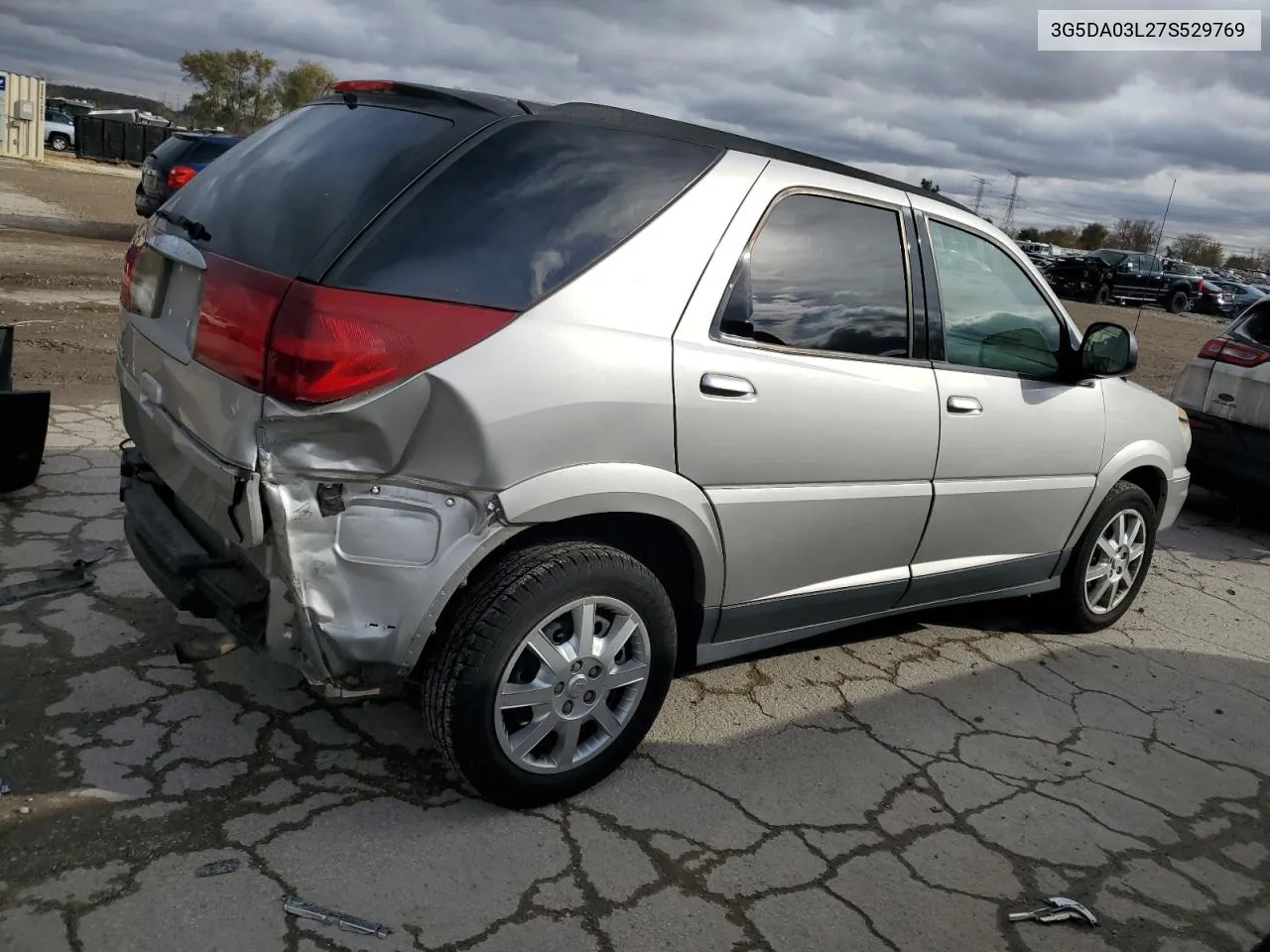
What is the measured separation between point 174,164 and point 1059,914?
13147 millimetres

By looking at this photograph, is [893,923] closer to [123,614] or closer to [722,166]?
[722,166]

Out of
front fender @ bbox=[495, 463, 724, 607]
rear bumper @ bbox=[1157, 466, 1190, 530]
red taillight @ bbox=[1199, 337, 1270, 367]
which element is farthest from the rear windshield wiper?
red taillight @ bbox=[1199, 337, 1270, 367]

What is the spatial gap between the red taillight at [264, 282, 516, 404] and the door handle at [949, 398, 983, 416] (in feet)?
6.16

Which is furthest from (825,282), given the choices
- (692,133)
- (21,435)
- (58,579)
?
(21,435)

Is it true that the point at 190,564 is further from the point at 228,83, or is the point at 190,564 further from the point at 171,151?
the point at 228,83

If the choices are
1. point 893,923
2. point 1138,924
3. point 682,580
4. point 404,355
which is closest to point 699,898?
point 893,923

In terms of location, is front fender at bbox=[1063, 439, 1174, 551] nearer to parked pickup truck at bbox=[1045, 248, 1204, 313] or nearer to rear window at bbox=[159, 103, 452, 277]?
rear window at bbox=[159, 103, 452, 277]

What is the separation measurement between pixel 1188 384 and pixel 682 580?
→ 5235 millimetres

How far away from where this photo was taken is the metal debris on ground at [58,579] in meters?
3.72

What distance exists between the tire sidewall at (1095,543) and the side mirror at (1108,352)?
2.19ft

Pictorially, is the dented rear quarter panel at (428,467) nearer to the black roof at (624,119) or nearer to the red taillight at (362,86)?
the black roof at (624,119)

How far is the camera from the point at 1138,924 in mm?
2775

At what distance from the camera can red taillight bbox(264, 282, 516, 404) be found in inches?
93.9

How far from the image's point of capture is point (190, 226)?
2.95 meters
